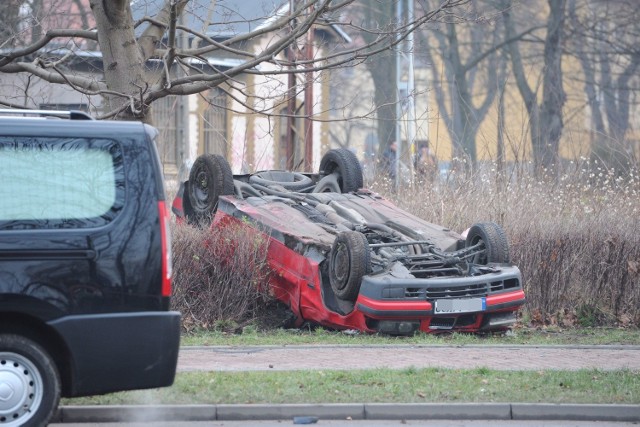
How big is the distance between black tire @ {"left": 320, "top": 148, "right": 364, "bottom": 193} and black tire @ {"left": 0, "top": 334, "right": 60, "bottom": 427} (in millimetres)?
7699

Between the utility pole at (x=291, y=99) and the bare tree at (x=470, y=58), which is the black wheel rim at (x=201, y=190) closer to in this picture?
the utility pole at (x=291, y=99)

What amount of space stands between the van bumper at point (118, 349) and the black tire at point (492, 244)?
229 inches

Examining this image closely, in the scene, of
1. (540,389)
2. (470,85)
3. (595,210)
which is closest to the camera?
(540,389)

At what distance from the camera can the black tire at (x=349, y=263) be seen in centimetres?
1109

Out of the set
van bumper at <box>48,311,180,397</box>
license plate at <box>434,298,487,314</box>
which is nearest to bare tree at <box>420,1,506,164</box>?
license plate at <box>434,298,487,314</box>

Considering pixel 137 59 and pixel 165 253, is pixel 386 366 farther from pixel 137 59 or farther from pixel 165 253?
pixel 137 59

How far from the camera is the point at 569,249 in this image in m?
13.4

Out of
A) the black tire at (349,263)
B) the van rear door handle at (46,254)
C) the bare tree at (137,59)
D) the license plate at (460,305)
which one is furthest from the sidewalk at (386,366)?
the bare tree at (137,59)

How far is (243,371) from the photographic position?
30.0ft

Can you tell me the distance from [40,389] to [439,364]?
13.4 ft

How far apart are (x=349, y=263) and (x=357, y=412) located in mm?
3331

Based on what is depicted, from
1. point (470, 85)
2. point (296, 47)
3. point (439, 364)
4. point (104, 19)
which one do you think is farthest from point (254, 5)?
point (470, 85)

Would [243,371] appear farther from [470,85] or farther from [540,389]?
[470,85]

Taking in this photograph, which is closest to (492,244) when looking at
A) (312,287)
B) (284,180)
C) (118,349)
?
(312,287)
